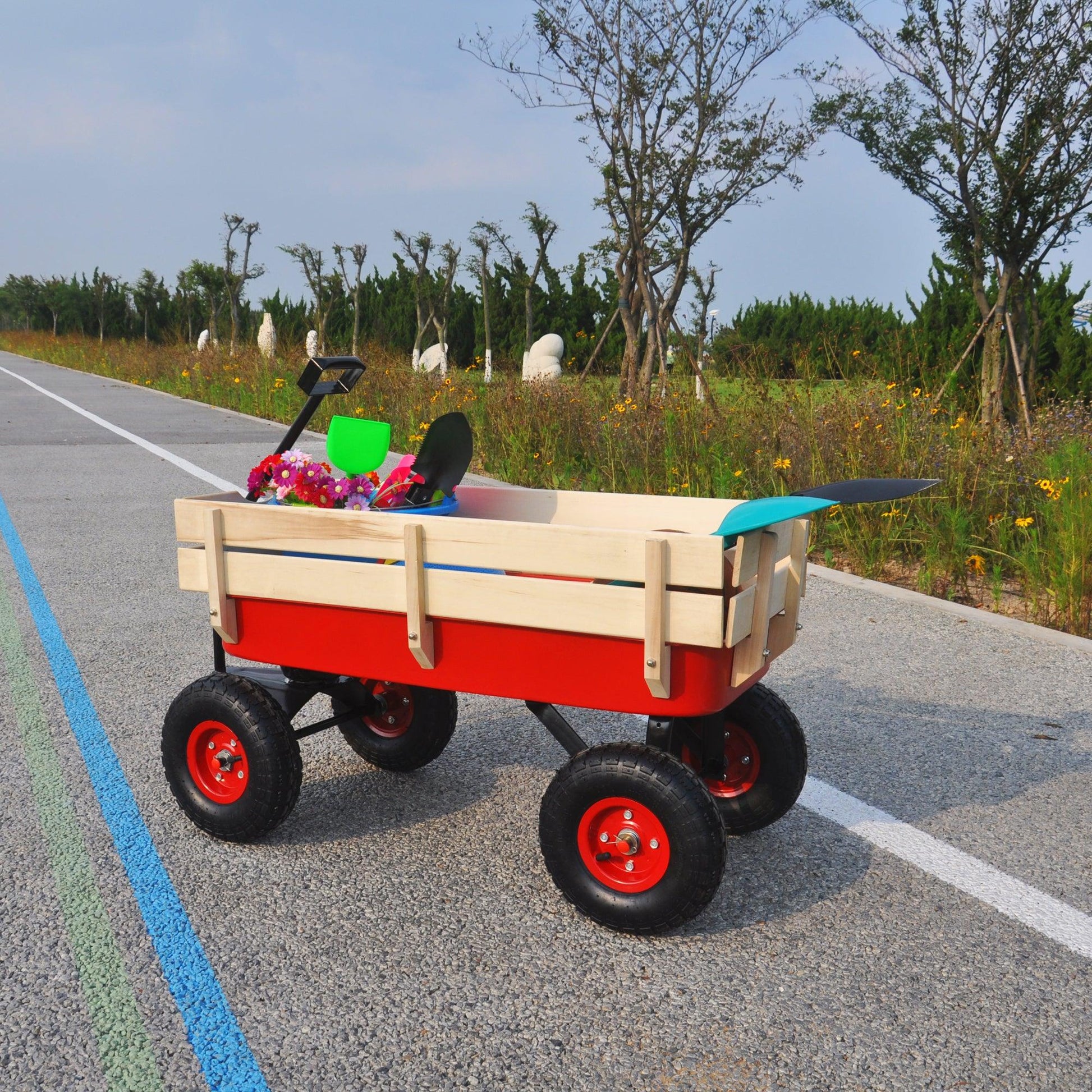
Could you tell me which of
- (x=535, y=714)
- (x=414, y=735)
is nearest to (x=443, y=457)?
(x=535, y=714)

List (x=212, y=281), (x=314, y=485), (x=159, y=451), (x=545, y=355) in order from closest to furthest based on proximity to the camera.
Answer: (x=314, y=485), (x=159, y=451), (x=545, y=355), (x=212, y=281)

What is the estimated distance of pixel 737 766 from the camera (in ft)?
10.5

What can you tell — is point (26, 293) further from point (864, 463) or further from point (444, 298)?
point (864, 463)

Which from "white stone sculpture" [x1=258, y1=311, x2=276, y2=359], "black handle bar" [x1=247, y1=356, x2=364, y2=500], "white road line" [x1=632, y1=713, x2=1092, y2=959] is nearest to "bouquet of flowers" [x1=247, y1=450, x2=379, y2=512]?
"black handle bar" [x1=247, y1=356, x2=364, y2=500]

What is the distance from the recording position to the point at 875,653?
502 cm

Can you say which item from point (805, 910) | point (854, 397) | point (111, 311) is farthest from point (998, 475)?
point (111, 311)

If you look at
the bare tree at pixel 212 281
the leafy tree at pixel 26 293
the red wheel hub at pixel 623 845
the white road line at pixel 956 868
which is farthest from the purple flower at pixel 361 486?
the leafy tree at pixel 26 293

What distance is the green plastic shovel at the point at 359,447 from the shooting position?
323 centimetres

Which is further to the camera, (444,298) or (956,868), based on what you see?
(444,298)

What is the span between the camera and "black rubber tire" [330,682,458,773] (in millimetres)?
3537

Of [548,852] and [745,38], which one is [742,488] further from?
[745,38]

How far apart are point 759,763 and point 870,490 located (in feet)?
2.99

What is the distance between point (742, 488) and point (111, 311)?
183 ft

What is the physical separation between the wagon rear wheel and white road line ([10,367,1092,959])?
306 mm
